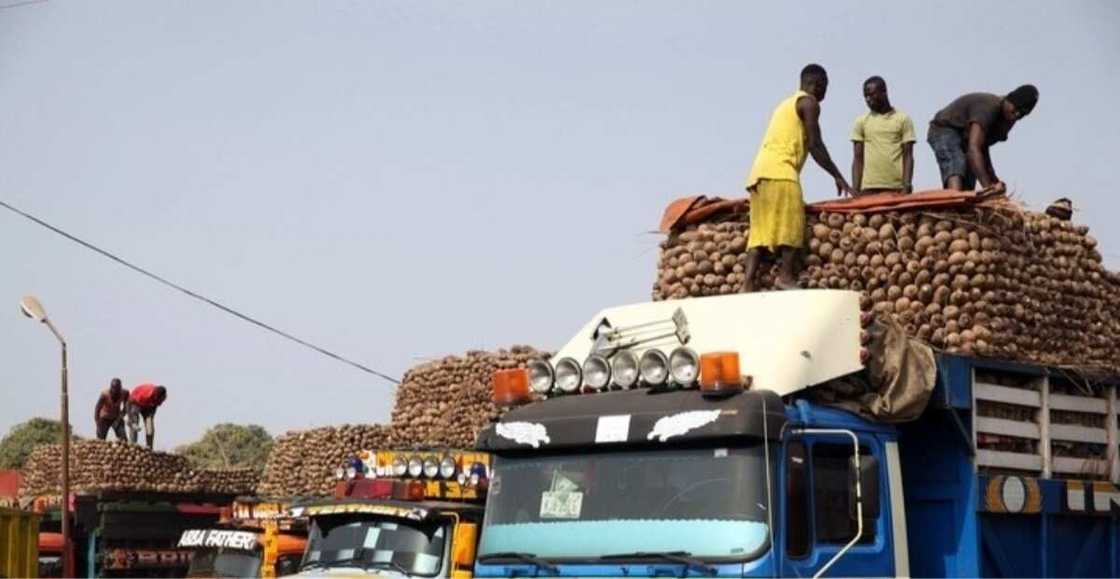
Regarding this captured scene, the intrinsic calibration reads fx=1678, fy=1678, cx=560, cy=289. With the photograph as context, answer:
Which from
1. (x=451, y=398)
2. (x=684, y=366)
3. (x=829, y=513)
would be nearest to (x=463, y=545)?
(x=684, y=366)

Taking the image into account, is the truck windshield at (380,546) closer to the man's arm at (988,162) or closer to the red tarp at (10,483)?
the man's arm at (988,162)

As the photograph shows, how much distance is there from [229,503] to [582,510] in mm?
16345

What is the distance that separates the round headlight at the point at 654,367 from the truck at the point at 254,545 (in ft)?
19.1

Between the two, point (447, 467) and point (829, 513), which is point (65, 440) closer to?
point (447, 467)

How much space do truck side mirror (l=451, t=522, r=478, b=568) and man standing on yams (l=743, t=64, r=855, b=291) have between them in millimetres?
3262

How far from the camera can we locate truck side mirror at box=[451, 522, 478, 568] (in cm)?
Result: 1237

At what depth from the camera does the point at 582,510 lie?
28.7 feet

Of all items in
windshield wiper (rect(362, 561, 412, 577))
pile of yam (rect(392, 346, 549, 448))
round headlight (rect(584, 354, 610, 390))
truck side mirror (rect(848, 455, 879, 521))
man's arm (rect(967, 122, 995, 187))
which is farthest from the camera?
pile of yam (rect(392, 346, 549, 448))

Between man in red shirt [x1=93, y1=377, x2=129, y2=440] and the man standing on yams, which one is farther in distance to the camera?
man in red shirt [x1=93, y1=377, x2=129, y2=440]

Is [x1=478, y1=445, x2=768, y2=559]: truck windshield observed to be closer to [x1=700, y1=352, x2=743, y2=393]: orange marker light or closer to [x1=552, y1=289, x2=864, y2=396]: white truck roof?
[x1=700, y1=352, x2=743, y2=393]: orange marker light

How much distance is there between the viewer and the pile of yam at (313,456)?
24.3 metres

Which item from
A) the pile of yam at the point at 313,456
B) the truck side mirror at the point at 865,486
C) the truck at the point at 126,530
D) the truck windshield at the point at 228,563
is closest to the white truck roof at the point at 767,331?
the truck side mirror at the point at 865,486

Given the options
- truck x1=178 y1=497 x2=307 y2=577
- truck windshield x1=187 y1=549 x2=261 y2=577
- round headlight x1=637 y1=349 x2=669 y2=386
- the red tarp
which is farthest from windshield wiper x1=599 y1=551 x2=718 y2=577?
the red tarp

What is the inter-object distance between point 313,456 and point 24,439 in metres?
19.9
